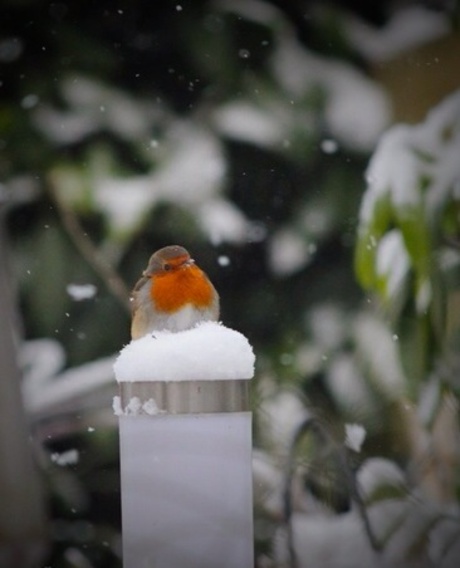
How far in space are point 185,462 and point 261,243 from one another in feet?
7.03

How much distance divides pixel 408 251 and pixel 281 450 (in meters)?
0.80

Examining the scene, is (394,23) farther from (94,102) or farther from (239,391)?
(239,391)

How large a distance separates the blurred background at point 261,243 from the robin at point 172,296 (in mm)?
1168

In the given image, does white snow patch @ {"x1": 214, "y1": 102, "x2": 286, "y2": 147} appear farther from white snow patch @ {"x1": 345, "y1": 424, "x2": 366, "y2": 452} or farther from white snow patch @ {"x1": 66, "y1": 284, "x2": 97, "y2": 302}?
white snow patch @ {"x1": 345, "y1": 424, "x2": 366, "y2": 452}

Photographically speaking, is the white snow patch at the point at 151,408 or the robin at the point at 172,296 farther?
the robin at the point at 172,296

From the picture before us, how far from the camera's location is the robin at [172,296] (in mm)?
1870

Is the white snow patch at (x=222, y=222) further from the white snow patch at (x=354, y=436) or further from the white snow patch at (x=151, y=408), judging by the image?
the white snow patch at (x=151, y=408)

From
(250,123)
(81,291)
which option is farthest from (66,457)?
(250,123)

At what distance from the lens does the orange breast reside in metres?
1.88

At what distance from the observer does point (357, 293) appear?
10.6 feet

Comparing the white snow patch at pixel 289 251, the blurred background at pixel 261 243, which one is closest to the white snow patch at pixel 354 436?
the blurred background at pixel 261 243

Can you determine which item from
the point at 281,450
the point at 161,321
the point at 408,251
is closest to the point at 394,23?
the point at 408,251

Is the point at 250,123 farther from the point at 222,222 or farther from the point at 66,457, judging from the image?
the point at 66,457

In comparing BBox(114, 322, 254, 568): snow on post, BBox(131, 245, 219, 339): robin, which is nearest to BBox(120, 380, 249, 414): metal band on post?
BBox(114, 322, 254, 568): snow on post
